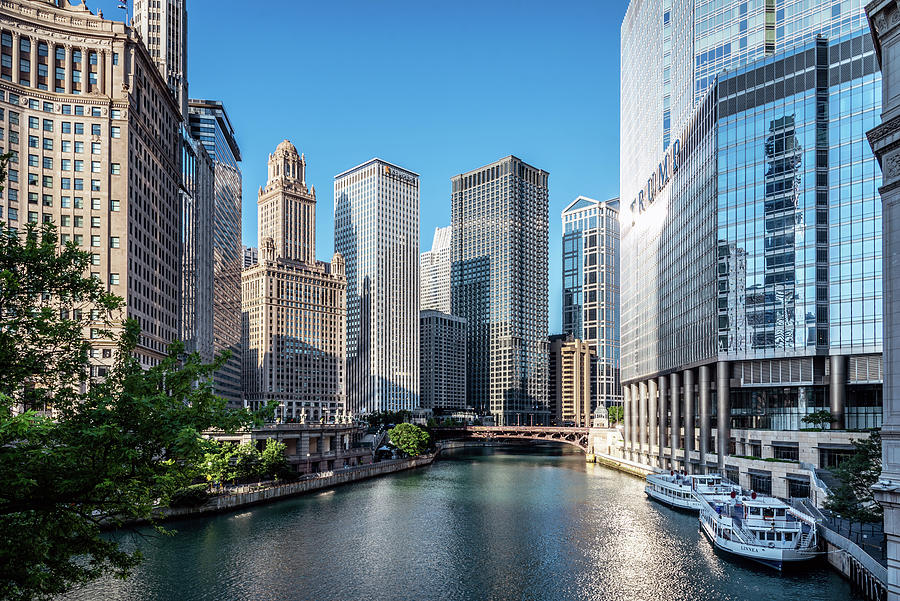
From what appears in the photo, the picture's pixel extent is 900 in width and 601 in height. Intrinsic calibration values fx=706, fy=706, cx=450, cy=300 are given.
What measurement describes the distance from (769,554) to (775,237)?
61.0m

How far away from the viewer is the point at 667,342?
158375mm

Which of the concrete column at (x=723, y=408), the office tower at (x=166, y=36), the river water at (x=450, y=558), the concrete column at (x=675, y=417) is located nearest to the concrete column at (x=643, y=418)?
the concrete column at (x=675, y=417)

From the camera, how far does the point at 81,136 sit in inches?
4471

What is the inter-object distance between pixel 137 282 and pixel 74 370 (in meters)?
99.3

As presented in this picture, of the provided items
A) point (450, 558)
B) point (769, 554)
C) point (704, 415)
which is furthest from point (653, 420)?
point (450, 558)

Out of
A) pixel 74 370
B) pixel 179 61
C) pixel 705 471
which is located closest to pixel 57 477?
pixel 74 370

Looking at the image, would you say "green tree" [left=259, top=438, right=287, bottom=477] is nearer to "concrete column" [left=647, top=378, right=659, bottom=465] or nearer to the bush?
the bush

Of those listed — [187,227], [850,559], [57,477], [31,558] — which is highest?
[187,227]

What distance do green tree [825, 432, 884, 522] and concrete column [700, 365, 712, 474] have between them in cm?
5381

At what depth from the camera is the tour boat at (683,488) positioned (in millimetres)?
106875

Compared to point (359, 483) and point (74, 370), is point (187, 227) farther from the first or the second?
point (74, 370)

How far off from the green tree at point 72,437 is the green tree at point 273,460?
96.9 m

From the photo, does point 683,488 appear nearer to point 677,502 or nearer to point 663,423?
point 677,502

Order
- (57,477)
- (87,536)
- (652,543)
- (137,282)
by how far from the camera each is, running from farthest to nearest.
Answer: (137,282)
(652,543)
(87,536)
(57,477)
